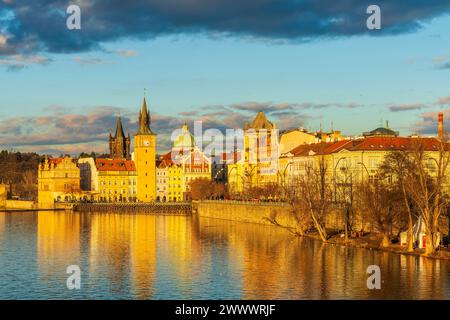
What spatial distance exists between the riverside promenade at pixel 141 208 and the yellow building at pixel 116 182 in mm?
17932

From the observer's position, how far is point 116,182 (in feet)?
540

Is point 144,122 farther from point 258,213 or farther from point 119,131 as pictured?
point 258,213

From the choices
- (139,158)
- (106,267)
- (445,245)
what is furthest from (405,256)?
(139,158)

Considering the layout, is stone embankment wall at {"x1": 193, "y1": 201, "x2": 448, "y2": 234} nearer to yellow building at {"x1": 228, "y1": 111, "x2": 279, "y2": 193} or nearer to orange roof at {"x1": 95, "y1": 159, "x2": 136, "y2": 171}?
yellow building at {"x1": 228, "y1": 111, "x2": 279, "y2": 193}

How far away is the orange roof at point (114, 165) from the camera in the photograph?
165000 millimetres

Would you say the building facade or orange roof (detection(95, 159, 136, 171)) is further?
the building facade

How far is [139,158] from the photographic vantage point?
16588 centimetres

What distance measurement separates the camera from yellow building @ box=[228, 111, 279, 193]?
125 m

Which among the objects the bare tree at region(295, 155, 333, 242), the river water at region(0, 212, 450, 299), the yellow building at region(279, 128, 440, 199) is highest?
the yellow building at region(279, 128, 440, 199)

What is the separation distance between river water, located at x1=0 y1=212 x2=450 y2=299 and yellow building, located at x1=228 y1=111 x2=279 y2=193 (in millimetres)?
46208

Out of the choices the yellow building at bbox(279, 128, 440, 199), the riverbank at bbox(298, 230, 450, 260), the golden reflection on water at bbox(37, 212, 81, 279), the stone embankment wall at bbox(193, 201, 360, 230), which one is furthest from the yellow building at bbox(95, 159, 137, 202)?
Result: the riverbank at bbox(298, 230, 450, 260)

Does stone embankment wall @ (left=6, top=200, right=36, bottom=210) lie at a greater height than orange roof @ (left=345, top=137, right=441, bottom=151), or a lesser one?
lesser
